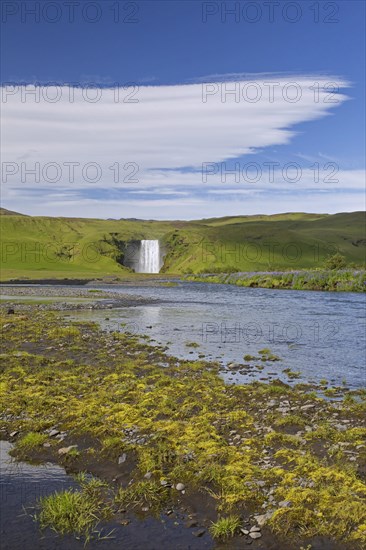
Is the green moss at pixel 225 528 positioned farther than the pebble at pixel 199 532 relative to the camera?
No

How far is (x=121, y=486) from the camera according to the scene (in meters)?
11.9

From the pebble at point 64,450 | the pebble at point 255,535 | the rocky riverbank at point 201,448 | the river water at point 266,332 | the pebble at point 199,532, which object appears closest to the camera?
the pebble at point 255,535

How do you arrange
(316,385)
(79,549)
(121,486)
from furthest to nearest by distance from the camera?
1. (316,385)
2. (121,486)
3. (79,549)

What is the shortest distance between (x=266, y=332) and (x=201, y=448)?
2540cm

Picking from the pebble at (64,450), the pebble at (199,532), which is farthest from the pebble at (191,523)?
the pebble at (64,450)

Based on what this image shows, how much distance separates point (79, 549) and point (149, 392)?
1019 centimetres

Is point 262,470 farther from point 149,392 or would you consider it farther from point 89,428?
point 149,392

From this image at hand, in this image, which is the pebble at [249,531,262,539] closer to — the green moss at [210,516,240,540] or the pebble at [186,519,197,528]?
the green moss at [210,516,240,540]

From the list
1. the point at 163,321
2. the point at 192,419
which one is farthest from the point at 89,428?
the point at 163,321

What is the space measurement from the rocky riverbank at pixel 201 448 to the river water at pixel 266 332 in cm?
429

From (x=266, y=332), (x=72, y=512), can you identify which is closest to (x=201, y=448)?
(x=72, y=512)

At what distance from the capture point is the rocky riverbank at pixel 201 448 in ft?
33.8

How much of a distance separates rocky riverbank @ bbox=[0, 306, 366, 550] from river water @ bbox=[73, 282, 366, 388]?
429 centimetres

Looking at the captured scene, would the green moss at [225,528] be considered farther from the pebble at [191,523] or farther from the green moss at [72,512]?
the green moss at [72,512]
